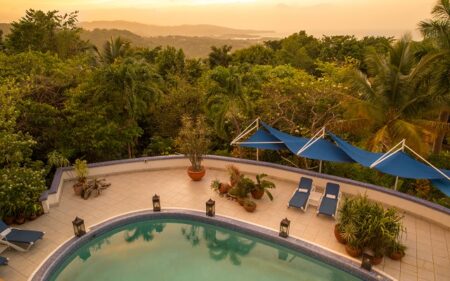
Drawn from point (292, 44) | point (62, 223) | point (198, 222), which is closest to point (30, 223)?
point (62, 223)

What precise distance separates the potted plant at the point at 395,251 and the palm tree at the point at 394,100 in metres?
4.86

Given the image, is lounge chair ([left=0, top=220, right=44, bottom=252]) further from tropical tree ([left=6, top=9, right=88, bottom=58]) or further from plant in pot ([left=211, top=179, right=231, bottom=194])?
tropical tree ([left=6, top=9, right=88, bottom=58])

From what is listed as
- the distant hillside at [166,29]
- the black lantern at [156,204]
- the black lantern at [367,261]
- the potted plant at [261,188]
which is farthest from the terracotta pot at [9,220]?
the distant hillside at [166,29]

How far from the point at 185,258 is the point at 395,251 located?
6.03m

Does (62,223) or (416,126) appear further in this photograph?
(416,126)

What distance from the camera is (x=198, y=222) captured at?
10820 mm

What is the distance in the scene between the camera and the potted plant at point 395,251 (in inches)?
333

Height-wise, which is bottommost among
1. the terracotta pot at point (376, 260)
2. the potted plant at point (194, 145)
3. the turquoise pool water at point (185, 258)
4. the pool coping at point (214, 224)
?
the turquoise pool water at point (185, 258)

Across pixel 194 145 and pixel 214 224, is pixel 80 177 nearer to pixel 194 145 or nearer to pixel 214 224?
pixel 194 145

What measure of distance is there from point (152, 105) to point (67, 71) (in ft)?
15.1

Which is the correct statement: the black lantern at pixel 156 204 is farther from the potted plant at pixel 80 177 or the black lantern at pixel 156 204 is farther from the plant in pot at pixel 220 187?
the potted plant at pixel 80 177

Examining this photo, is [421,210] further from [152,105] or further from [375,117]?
[152,105]

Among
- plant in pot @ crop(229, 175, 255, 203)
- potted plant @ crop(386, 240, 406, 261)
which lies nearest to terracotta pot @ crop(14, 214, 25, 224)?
plant in pot @ crop(229, 175, 255, 203)

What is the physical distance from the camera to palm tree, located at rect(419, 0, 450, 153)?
1248 cm
